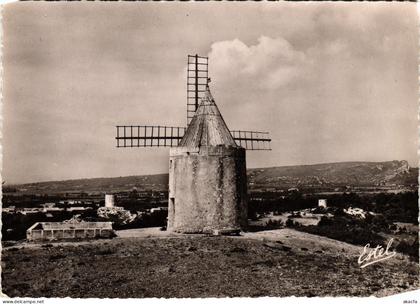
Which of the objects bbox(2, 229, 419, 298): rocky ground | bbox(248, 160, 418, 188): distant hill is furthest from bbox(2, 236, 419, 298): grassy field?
bbox(248, 160, 418, 188): distant hill

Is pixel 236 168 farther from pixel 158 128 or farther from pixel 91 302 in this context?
pixel 91 302

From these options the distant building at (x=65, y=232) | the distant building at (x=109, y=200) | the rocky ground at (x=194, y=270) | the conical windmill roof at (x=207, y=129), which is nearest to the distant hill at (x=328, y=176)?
the distant building at (x=109, y=200)

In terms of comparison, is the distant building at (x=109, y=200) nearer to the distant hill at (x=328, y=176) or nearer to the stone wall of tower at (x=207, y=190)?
the stone wall of tower at (x=207, y=190)

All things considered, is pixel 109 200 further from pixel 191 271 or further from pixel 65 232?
pixel 191 271

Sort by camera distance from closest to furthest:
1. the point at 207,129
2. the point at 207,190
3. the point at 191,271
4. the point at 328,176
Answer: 1. the point at 191,271
2. the point at 207,190
3. the point at 207,129
4. the point at 328,176

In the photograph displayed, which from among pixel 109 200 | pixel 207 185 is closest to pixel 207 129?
pixel 207 185
